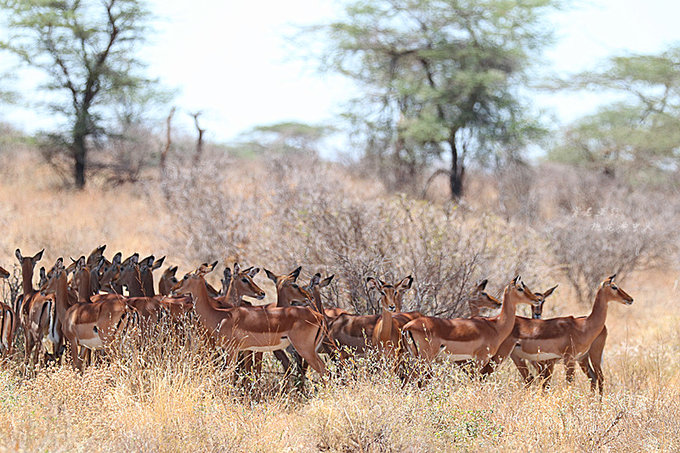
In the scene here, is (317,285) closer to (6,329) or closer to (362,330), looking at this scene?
(362,330)

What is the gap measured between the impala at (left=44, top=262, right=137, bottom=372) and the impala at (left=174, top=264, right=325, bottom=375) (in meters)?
0.51

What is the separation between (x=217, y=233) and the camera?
38.2 feet

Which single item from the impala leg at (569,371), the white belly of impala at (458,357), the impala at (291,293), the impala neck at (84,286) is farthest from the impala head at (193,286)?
the impala leg at (569,371)

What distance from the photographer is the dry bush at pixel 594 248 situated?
473 inches

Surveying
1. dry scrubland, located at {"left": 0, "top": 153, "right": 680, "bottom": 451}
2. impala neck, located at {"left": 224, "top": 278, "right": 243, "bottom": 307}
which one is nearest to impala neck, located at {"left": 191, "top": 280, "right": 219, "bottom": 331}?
dry scrubland, located at {"left": 0, "top": 153, "right": 680, "bottom": 451}

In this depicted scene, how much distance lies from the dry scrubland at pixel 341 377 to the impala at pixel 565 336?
0.29m

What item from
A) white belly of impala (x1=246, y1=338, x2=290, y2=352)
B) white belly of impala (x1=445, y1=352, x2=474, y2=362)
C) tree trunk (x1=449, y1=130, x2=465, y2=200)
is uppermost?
tree trunk (x1=449, y1=130, x2=465, y2=200)

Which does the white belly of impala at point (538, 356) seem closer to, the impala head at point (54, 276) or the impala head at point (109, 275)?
the impala head at point (109, 275)

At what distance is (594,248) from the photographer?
39.7 ft

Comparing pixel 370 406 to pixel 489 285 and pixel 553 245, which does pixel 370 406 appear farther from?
pixel 553 245

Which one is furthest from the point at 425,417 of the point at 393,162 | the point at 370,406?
the point at 393,162

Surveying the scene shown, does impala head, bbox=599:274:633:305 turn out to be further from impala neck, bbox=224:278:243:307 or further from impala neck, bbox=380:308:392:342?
impala neck, bbox=224:278:243:307

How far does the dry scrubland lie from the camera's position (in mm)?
4770

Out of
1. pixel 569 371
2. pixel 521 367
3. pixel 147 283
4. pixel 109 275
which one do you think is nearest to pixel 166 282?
pixel 147 283
